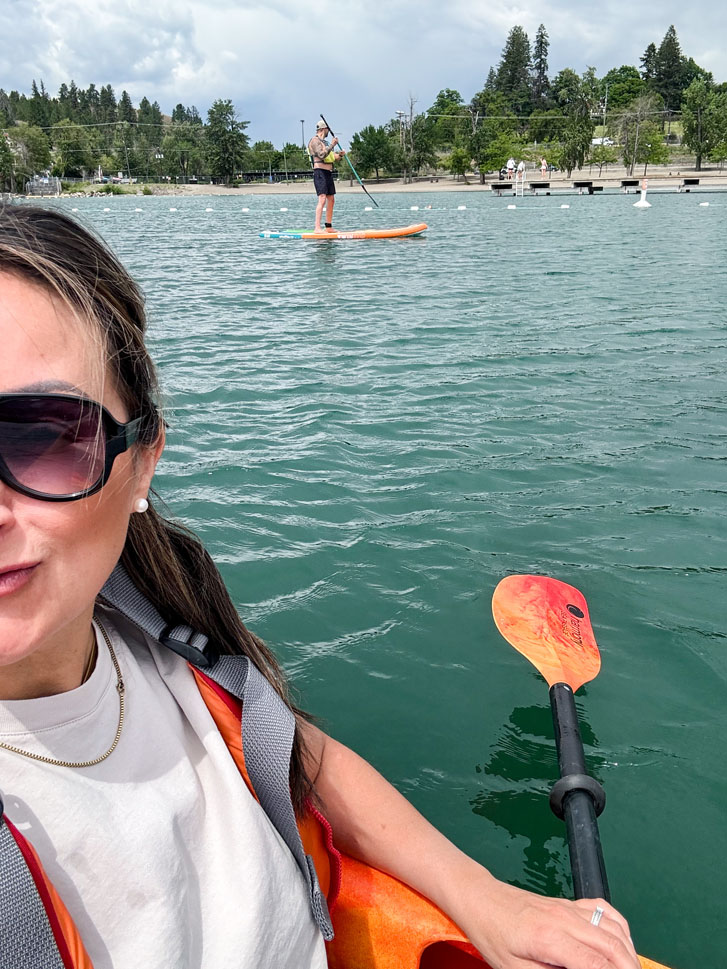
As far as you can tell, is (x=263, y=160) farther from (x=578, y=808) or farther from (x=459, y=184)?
(x=578, y=808)

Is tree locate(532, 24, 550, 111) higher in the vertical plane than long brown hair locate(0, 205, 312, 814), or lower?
higher

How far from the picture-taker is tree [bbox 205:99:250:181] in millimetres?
108250

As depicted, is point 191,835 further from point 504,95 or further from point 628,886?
point 504,95

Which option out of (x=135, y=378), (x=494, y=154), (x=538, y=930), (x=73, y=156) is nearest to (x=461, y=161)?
(x=494, y=154)

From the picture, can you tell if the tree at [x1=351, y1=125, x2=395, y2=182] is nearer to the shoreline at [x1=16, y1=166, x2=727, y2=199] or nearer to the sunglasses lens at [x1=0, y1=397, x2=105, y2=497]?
the shoreline at [x1=16, y1=166, x2=727, y2=199]

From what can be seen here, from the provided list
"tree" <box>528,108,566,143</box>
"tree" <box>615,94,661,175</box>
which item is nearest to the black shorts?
"tree" <box>615,94,661,175</box>

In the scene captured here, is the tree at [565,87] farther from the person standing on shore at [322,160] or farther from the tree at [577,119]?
the person standing on shore at [322,160]

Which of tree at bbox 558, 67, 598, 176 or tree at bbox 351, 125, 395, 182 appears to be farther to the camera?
tree at bbox 351, 125, 395, 182

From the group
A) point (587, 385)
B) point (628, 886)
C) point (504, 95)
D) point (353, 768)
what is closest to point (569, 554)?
point (628, 886)

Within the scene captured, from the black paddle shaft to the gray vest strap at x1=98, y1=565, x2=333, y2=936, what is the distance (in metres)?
0.65

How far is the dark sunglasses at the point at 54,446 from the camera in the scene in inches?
42.4

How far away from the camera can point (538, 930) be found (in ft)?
4.96

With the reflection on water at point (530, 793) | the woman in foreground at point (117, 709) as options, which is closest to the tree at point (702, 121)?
the reflection on water at point (530, 793)

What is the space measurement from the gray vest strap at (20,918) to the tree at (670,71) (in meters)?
125
